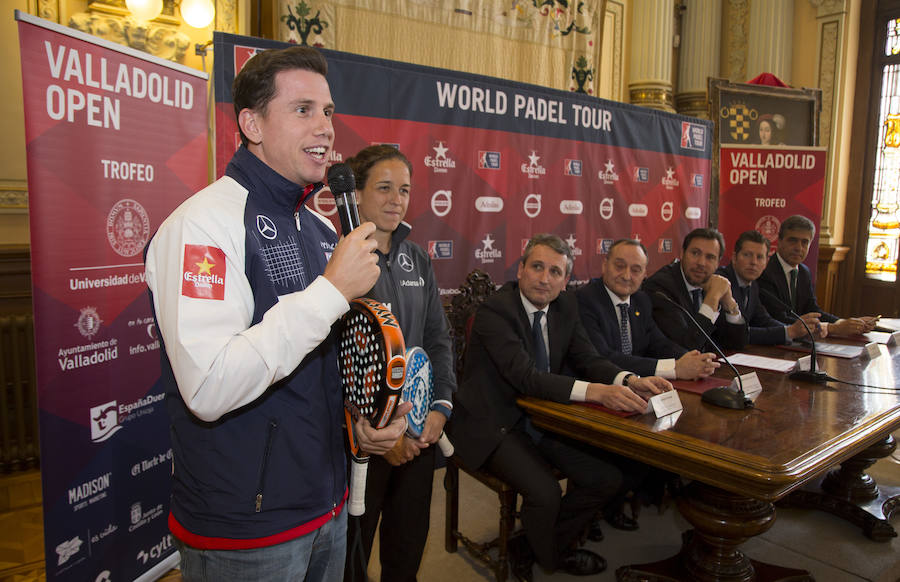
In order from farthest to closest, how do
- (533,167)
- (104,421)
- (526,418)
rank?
(533,167) → (526,418) → (104,421)

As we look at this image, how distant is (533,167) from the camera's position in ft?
11.9

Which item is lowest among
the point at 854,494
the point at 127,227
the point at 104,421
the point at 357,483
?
the point at 854,494

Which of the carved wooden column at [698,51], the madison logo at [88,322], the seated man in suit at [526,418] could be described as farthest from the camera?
the carved wooden column at [698,51]

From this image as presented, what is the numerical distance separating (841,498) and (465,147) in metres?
2.56

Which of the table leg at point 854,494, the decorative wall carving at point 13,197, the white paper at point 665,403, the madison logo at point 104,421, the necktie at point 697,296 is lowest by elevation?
the table leg at point 854,494

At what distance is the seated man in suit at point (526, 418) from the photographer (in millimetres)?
2111

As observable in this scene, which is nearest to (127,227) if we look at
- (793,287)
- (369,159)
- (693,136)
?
(369,159)

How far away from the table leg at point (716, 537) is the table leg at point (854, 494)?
0.86 m

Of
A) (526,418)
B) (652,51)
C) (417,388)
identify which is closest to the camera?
(417,388)

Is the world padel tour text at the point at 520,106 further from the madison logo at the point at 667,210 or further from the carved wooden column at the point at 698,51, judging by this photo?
the carved wooden column at the point at 698,51

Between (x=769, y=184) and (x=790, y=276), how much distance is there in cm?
141

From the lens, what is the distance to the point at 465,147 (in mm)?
3326

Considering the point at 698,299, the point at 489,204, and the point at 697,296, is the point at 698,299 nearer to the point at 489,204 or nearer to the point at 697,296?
the point at 697,296

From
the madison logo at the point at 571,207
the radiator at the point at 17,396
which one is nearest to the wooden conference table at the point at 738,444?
the madison logo at the point at 571,207
